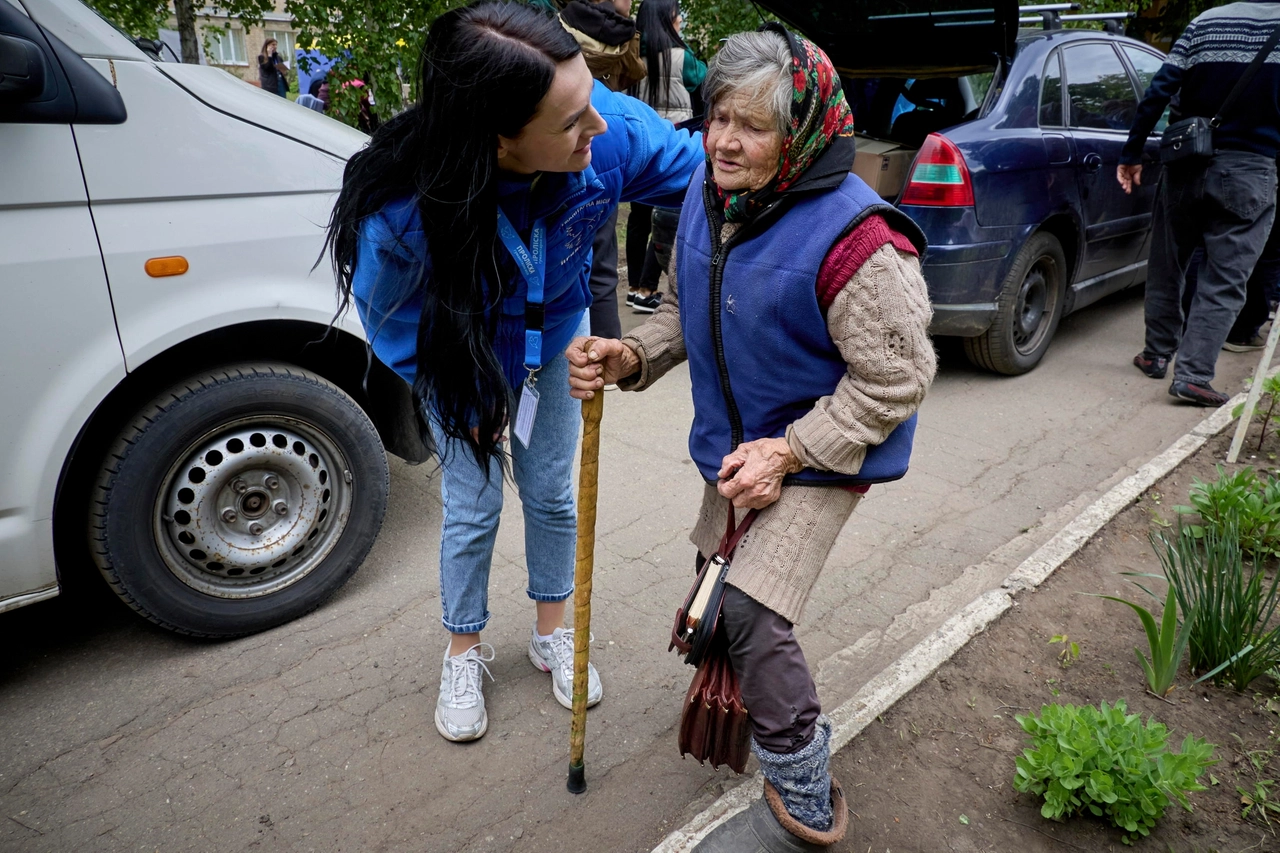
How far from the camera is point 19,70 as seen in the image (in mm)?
2217

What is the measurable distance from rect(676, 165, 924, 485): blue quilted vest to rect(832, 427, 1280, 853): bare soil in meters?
0.92

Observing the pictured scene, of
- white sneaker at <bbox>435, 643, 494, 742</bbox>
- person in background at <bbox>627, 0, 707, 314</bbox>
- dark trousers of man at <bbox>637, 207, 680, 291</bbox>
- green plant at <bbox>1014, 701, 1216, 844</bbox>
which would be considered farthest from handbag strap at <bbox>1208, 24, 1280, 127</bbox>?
white sneaker at <bbox>435, 643, 494, 742</bbox>

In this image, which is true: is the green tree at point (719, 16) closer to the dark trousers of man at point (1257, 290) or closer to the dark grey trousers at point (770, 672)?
the dark trousers of man at point (1257, 290)

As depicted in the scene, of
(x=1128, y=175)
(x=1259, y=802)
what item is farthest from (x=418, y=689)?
(x=1128, y=175)

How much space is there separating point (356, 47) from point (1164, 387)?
5056mm

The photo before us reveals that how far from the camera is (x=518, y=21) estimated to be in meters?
1.82

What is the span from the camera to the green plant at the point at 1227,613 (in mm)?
2482

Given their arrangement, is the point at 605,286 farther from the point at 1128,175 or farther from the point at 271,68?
the point at 271,68

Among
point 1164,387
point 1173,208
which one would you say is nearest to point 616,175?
point 1173,208

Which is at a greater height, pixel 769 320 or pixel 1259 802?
pixel 769 320

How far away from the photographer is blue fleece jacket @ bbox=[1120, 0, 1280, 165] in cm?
457

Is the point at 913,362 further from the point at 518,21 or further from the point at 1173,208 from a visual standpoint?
the point at 1173,208

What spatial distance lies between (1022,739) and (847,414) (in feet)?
4.26

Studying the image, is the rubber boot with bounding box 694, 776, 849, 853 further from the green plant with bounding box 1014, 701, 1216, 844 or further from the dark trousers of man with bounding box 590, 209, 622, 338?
the dark trousers of man with bounding box 590, 209, 622, 338
